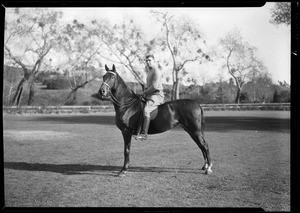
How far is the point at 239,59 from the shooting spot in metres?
3.94

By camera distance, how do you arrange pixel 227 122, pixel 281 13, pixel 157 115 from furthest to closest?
pixel 227 122 → pixel 157 115 → pixel 281 13

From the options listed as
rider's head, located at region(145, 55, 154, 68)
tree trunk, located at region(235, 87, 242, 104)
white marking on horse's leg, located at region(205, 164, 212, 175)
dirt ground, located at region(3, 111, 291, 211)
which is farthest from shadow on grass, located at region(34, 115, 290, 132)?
rider's head, located at region(145, 55, 154, 68)

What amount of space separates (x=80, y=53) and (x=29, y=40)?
0.83 metres

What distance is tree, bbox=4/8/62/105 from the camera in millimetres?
3709

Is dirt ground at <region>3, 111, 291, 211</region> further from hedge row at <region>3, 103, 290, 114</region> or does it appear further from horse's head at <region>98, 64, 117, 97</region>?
horse's head at <region>98, 64, 117, 97</region>

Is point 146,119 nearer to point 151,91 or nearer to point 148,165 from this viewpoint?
point 151,91

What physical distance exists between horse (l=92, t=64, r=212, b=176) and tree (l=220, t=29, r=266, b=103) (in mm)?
808

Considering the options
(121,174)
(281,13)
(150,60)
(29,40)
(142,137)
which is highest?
(281,13)

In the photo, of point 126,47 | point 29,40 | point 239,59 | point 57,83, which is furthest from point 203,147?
point 29,40

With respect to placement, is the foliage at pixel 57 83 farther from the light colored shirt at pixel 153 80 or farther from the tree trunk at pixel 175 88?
the tree trunk at pixel 175 88

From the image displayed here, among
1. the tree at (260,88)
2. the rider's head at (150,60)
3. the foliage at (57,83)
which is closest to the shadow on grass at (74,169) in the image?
the foliage at (57,83)

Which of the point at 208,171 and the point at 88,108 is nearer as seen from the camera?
the point at 208,171

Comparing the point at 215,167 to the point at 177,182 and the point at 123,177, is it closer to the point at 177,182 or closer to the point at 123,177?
the point at 177,182

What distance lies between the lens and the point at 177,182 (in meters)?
3.63
